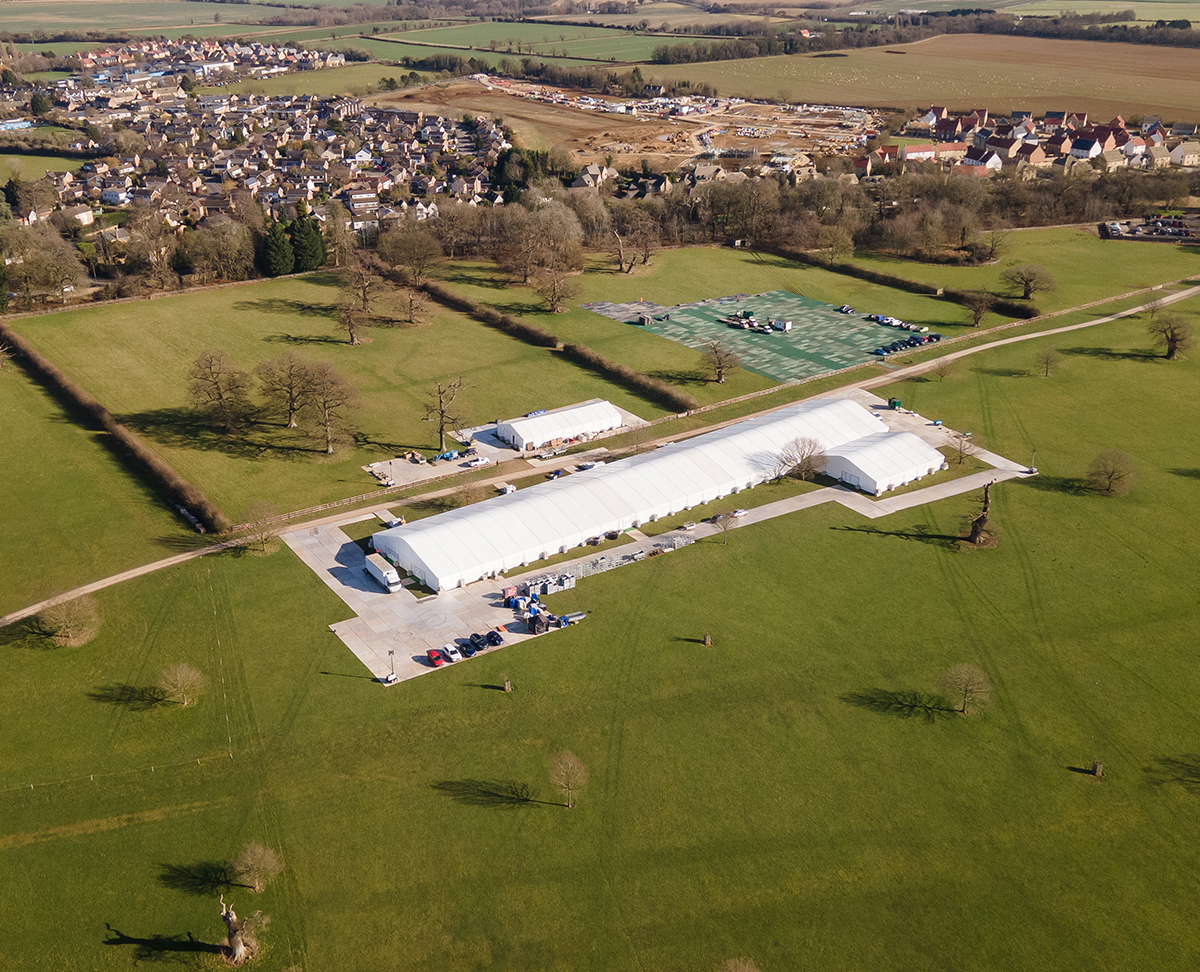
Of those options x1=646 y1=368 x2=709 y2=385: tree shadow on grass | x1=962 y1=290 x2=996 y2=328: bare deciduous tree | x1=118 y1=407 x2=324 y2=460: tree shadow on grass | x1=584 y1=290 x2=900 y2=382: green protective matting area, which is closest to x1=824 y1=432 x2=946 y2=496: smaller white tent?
x1=584 y1=290 x2=900 y2=382: green protective matting area

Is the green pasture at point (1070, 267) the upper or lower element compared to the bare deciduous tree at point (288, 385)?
upper

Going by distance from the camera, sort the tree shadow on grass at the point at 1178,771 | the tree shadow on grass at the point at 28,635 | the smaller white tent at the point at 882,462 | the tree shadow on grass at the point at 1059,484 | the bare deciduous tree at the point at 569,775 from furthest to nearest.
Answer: the tree shadow on grass at the point at 1059,484 < the smaller white tent at the point at 882,462 < the tree shadow on grass at the point at 28,635 < the tree shadow on grass at the point at 1178,771 < the bare deciduous tree at the point at 569,775

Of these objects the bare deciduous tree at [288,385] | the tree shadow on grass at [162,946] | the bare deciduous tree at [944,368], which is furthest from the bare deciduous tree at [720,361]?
the tree shadow on grass at [162,946]

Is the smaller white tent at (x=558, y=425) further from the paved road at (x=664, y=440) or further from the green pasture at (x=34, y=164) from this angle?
the green pasture at (x=34, y=164)

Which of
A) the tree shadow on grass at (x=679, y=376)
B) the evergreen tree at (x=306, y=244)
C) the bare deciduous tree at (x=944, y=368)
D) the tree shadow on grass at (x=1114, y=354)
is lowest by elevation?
the tree shadow on grass at (x=679, y=376)

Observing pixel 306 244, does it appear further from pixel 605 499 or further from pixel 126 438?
pixel 605 499

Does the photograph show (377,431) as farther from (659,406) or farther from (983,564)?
(983,564)

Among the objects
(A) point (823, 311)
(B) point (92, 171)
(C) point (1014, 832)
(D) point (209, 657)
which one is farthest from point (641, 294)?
(B) point (92, 171)
